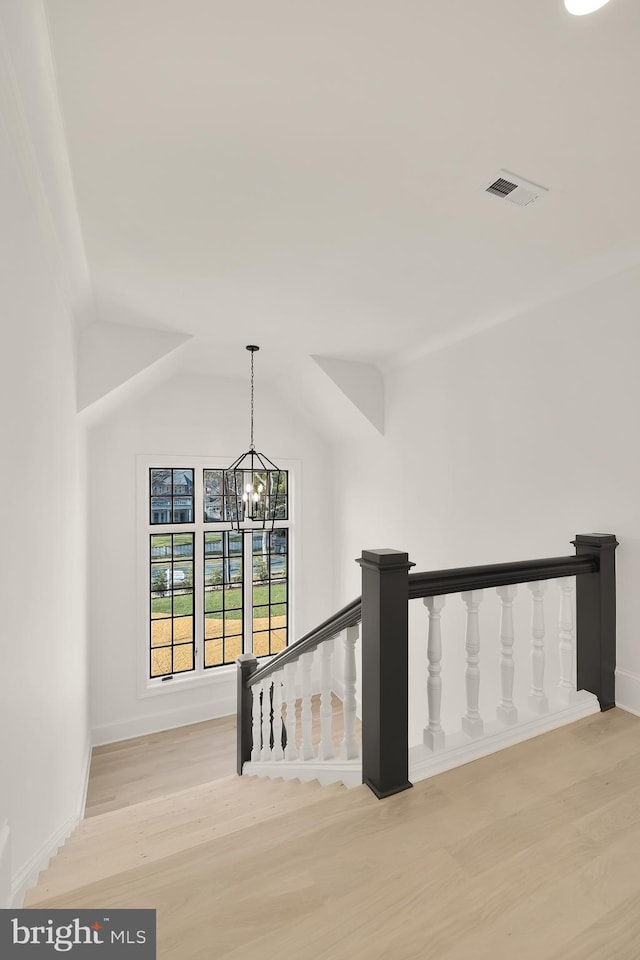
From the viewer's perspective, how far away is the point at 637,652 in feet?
7.73

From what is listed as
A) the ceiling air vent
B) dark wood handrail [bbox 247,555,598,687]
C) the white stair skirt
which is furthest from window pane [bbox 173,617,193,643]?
the ceiling air vent

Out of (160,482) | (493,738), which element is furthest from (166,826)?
(160,482)

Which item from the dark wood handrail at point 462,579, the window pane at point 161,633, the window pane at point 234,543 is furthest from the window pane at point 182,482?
the dark wood handrail at point 462,579

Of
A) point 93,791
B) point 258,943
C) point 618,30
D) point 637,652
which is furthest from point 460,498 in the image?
point 93,791

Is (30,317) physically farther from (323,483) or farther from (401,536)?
(323,483)

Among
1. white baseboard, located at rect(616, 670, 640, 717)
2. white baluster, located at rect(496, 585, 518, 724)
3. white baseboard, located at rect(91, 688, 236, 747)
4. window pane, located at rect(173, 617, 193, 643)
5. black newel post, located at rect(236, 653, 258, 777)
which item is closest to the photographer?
white baluster, located at rect(496, 585, 518, 724)

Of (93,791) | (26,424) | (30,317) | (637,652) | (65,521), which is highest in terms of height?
(30,317)

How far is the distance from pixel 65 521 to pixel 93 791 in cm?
263

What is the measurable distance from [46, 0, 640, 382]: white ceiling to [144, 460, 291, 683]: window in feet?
8.06

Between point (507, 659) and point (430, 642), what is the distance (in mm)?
450

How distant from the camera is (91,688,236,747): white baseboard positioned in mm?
4473

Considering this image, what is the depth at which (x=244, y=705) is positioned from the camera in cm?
339

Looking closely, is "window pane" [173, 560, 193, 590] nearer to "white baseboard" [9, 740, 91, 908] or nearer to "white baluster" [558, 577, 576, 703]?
"white baseboard" [9, 740, 91, 908]

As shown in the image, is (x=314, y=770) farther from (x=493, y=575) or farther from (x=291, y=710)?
(x=493, y=575)
